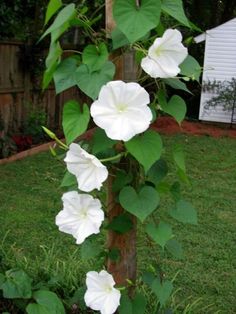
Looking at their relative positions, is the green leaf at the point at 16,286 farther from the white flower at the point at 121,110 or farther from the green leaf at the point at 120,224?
the white flower at the point at 121,110

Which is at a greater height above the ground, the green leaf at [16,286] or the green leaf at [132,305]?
the green leaf at [132,305]

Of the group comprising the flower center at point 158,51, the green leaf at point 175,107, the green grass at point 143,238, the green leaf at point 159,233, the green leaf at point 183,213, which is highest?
the flower center at point 158,51

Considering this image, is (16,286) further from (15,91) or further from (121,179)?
(15,91)

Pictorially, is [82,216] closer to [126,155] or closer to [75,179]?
[75,179]

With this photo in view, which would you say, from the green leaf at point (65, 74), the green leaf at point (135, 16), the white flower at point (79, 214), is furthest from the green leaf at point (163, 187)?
the green leaf at point (135, 16)

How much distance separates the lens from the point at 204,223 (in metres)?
4.94

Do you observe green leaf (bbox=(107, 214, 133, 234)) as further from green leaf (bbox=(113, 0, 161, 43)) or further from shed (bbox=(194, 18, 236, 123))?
shed (bbox=(194, 18, 236, 123))

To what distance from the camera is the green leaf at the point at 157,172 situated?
183cm

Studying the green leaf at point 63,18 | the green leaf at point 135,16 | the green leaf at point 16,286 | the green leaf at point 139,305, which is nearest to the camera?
the green leaf at point 135,16

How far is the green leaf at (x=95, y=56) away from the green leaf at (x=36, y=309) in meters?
0.98

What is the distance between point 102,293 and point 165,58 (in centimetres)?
83

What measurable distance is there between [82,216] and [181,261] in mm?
2401

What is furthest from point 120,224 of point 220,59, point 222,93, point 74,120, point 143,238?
point 220,59

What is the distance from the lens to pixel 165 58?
1.62 m
